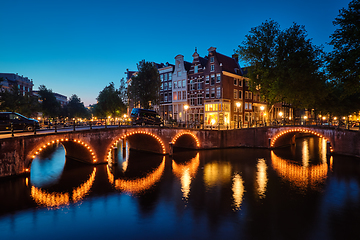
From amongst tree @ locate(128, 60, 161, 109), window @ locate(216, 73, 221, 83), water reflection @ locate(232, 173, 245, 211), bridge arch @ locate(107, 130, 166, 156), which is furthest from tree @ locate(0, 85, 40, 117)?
window @ locate(216, 73, 221, 83)

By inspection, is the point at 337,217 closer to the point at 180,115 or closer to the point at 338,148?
the point at 338,148

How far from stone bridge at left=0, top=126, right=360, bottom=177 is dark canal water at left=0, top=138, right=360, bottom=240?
1.83 metres

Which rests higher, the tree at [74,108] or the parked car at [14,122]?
the tree at [74,108]

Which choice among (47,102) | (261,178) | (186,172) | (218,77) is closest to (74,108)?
(47,102)

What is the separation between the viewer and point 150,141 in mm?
31781

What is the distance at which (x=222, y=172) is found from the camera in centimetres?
2195

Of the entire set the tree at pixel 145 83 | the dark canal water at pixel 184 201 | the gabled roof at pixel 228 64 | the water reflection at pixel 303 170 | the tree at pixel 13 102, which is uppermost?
the gabled roof at pixel 228 64

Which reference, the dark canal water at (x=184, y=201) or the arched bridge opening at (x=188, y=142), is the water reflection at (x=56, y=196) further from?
the arched bridge opening at (x=188, y=142)

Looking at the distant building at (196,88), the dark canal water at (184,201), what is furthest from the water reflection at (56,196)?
the distant building at (196,88)

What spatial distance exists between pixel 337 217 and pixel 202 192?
8448 mm

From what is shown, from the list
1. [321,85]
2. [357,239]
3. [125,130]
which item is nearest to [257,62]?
[321,85]

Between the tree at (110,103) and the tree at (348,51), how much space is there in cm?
5469

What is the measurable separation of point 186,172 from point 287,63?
2527cm

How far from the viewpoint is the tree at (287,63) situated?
3419 centimetres
